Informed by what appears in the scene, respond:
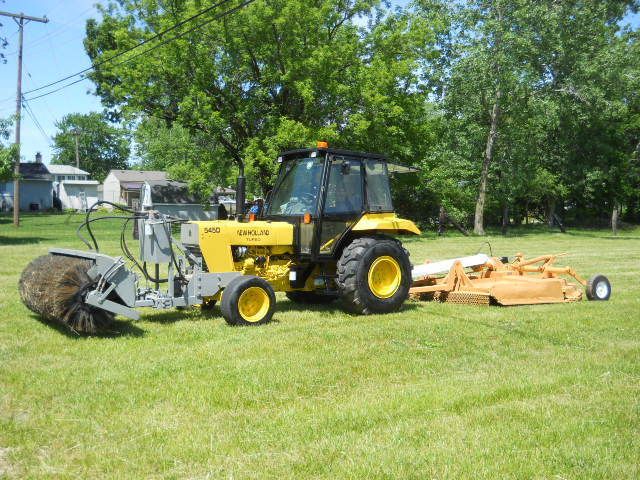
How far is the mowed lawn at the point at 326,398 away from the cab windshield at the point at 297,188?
159 centimetres

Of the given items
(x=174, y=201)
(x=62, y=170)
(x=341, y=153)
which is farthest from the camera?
(x=62, y=170)

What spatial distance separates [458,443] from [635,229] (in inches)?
1676

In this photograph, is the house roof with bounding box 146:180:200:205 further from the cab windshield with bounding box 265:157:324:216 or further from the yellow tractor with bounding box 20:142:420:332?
the cab windshield with bounding box 265:157:324:216

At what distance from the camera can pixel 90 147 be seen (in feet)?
341

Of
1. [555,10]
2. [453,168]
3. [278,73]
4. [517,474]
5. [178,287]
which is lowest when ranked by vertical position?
[517,474]

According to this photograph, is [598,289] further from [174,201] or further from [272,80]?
[174,201]

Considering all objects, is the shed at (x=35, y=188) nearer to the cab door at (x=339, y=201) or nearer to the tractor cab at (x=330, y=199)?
the tractor cab at (x=330, y=199)

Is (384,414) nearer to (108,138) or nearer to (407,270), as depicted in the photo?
(407,270)

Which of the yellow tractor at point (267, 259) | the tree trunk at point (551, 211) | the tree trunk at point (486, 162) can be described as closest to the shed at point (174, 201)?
the yellow tractor at point (267, 259)

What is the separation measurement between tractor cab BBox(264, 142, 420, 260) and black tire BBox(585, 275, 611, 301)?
311 centimetres

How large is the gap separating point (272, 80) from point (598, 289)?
17.5 meters

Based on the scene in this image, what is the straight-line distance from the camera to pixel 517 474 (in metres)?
3.91

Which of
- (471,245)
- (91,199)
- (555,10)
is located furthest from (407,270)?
(91,199)

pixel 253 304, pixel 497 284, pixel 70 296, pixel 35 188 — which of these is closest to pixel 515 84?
pixel 497 284
